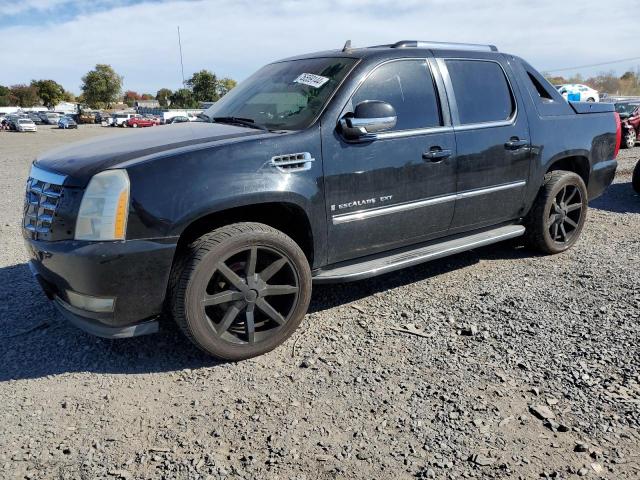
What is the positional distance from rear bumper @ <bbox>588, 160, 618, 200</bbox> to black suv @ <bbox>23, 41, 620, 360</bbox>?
2.60 ft

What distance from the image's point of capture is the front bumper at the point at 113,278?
2.74 meters

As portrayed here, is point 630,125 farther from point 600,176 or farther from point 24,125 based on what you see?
point 24,125

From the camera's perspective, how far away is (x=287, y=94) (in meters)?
3.74

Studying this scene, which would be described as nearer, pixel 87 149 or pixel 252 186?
pixel 252 186

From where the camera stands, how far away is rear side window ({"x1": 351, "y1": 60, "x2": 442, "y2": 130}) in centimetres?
362

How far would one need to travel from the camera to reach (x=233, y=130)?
345 cm

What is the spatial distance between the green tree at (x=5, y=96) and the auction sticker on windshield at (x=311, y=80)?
10786 cm

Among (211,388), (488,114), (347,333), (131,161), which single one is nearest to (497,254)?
(488,114)

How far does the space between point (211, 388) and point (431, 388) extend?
1.20 m

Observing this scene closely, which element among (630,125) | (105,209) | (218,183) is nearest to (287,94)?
(218,183)

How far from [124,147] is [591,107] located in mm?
4341

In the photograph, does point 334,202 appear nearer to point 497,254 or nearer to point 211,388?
point 211,388

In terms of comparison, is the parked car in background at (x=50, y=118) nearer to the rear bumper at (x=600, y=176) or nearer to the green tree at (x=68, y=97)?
the green tree at (x=68, y=97)

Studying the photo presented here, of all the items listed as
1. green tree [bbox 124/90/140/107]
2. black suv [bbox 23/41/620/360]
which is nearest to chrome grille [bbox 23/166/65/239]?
black suv [bbox 23/41/620/360]
